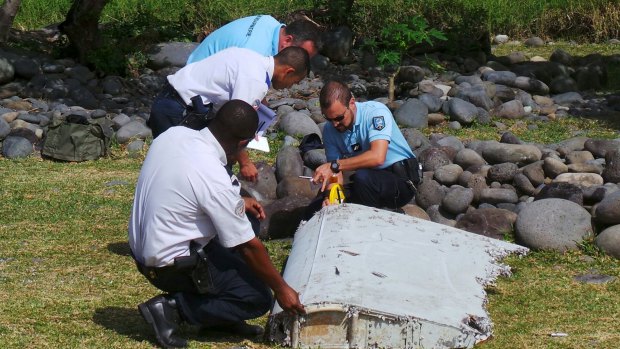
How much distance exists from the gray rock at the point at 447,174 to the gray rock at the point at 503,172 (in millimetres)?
259

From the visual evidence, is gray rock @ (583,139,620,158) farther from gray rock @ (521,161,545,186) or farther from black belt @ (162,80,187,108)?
black belt @ (162,80,187,108)

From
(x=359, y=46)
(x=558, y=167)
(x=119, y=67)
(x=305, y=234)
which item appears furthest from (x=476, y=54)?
(x=305, y=234)

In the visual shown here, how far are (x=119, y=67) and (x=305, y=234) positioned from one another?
8701 millimetres

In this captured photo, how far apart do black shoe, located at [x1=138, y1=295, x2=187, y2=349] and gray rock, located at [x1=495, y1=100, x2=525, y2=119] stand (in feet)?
26.1

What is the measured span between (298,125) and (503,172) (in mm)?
3575

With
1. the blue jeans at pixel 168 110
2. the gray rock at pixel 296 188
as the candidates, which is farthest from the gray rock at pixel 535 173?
the blue jeans at pixel 168 110

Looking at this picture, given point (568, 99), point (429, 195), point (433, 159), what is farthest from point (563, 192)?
point (568, 99)

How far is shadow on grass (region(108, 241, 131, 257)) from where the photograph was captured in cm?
761

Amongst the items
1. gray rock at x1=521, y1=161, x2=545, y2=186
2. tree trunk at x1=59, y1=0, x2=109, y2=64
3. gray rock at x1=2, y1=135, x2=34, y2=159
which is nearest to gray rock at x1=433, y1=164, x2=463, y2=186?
gray rock at x1=521, y1=161, x2=545, y2=186

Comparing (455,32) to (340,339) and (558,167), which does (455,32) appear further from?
(340,339)

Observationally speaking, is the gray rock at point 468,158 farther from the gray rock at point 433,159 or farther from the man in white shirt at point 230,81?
the man in white shirt at point 230,81

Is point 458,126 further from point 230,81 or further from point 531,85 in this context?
point 230,81

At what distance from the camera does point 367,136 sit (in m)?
7.53

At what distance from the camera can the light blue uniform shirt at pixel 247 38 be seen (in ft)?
24.1
